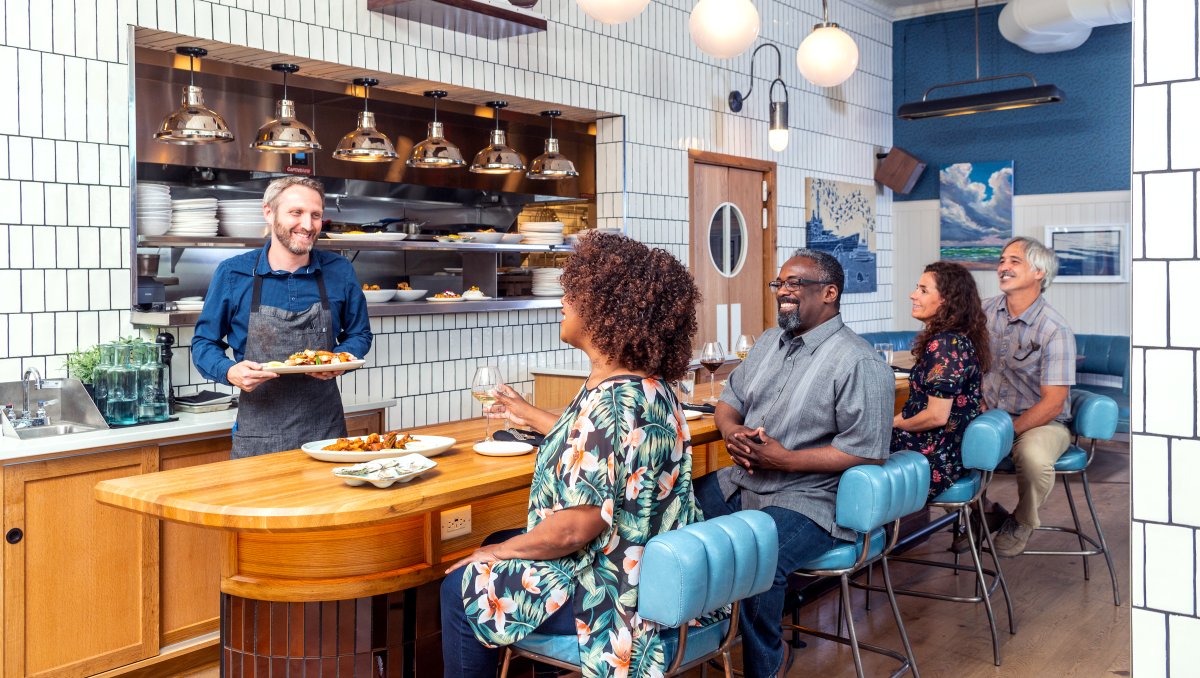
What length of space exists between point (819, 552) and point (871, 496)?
25cm

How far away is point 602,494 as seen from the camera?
2.12 metres

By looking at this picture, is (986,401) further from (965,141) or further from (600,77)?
(965,141)

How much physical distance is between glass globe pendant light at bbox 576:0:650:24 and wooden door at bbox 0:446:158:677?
2.34m

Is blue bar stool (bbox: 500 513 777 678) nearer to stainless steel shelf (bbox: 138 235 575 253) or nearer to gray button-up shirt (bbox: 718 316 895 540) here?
gray button-up shirt (bbox: 718 316 895 540)

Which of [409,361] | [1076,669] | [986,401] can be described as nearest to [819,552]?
[1076,669]

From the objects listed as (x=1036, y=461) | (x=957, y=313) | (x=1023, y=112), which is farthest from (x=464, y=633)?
(x=1023, y=112)

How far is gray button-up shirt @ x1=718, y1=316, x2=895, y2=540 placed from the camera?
2.99m

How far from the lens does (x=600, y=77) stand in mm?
5945

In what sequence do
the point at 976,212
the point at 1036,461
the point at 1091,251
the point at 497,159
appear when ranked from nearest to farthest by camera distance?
1. the point at 1036,461
2. the point at 497,159
3. the point at 1091,251
4. the point at 976,212

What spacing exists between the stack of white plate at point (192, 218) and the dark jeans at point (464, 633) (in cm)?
250

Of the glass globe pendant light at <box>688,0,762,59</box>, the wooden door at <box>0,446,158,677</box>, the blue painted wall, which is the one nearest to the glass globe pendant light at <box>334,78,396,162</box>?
the glass globe pendant light at <box>688,0,762,59</box>

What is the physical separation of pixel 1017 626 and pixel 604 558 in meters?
2.72

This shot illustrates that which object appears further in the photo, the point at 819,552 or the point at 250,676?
the point at 819,552
